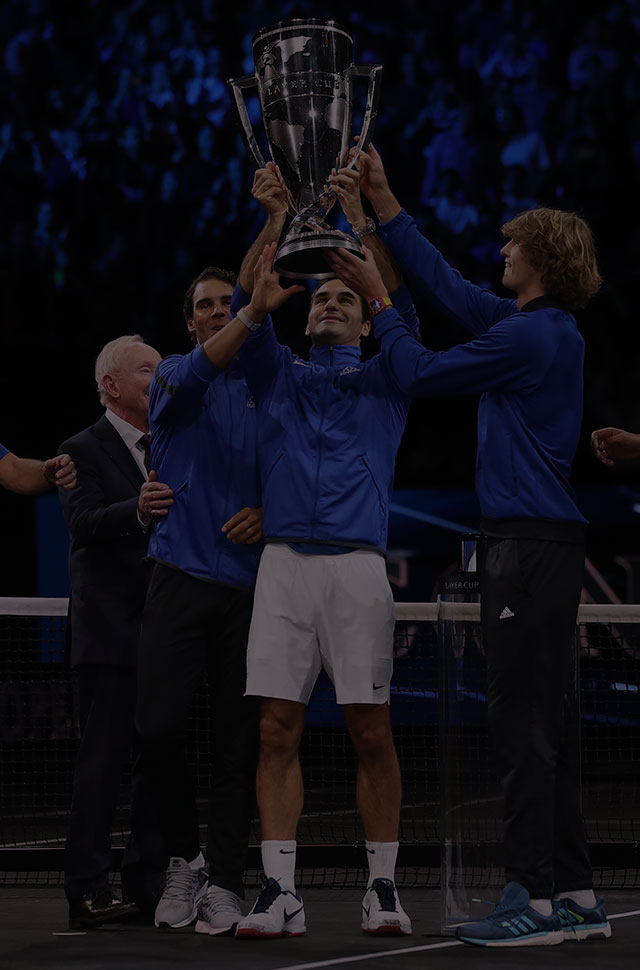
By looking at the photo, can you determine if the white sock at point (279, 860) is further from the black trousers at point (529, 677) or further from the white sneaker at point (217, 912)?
the black trousers at point (529, 677)

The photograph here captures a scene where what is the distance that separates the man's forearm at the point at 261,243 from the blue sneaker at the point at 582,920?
6.25 ft

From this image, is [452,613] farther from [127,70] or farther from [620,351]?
[127,70]

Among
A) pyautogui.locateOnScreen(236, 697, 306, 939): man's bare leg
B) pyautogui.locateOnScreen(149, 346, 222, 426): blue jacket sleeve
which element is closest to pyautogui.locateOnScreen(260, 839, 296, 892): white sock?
pyautogui.locateOnScreen(236, 697, 306, 939): man's bare leg

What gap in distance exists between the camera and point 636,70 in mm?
10750

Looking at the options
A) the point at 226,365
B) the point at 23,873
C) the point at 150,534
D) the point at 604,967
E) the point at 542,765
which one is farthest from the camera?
the point at 23,873

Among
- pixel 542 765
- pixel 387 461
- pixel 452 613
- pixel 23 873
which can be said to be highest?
pixel 387 461

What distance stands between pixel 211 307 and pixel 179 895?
1.76 m

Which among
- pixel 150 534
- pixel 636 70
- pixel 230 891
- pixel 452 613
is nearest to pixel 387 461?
pixel 452 613

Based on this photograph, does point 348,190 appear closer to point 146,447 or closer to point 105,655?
point 146,447

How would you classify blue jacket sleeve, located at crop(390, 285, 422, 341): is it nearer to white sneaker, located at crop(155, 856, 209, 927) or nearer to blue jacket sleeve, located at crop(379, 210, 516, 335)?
blue jacket sleeve, located at crop(379, 210, 516, 335)

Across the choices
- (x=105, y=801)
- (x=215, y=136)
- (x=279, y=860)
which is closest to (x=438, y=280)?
(x=279, y=860)

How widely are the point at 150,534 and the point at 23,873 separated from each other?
79.4 inches

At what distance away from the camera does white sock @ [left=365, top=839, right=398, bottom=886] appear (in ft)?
11.9

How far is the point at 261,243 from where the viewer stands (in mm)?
3816
